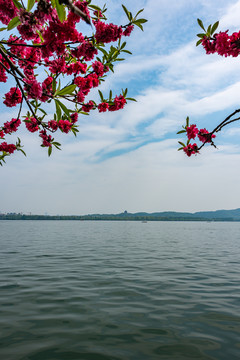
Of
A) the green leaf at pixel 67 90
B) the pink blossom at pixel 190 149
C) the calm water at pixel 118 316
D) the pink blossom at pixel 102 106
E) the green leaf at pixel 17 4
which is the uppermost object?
the green leaf at pixel 17 4

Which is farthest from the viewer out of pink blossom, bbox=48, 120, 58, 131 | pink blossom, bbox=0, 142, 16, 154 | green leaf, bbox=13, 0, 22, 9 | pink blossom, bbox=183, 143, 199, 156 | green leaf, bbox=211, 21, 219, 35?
pink blossom, bbox=0, 142, 16, 154

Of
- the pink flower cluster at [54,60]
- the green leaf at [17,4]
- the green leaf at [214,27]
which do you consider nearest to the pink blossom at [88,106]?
the pink flower cluster at [54,60]

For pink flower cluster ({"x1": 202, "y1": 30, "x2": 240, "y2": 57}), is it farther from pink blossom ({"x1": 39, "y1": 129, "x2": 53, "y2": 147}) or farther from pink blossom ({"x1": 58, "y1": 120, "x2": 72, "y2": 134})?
pink blossom ({"x1": 39, "y1": 129, "x2": 53, "y2": 147})

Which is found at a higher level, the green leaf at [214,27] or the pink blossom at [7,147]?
the green leaf at [214,27]

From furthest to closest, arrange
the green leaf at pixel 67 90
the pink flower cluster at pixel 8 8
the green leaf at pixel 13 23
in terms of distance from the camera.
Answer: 1. the green leaf at pixel 67 90
2. the pink flower cluster at pixel 8 8
3. the green leaf at pixel 13 23

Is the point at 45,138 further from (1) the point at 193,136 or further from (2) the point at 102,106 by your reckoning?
(1) the point at 193,136

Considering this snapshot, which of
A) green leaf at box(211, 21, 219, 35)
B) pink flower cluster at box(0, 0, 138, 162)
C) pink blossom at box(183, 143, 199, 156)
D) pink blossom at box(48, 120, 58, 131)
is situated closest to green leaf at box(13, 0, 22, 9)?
pink flower cluster at box(0, 0, 138, 162)

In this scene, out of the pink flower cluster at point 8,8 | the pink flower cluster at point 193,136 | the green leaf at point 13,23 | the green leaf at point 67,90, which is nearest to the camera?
the green leaf at point 13,23

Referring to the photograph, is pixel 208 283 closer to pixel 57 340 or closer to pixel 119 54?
pixel 57 340

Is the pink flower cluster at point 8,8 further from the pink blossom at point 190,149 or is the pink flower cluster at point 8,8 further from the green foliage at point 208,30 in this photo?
the pink blossom at point 190,149

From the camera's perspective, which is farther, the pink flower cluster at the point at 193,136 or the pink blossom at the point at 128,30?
the pink flower cluster at the point at 193,136

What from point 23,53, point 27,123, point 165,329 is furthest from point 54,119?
point 165,329

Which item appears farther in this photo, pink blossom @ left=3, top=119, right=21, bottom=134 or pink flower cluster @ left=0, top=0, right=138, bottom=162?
pink blossom @ left=3, top=119, right=21, bottom=134

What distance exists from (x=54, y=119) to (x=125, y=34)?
102 inches
